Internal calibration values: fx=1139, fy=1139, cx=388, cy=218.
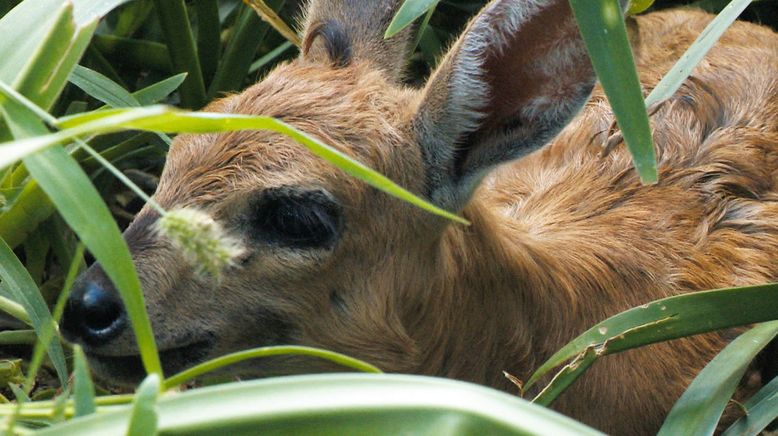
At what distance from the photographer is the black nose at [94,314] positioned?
2.96 metres

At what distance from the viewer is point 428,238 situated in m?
3.39

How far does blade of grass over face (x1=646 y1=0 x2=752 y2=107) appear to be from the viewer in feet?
11.1

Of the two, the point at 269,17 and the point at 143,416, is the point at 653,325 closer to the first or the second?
the point at 143,416

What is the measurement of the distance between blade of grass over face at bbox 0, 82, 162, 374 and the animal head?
0.75 m

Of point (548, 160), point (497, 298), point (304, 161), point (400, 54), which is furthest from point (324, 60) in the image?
point (548, 160)

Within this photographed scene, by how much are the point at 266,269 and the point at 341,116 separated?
0.50m

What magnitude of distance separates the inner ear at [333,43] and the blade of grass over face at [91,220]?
1494 millimetres

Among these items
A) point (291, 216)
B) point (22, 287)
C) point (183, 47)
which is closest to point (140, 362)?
point (22, 287)

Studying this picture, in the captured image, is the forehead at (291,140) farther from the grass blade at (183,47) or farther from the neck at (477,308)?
the grass blade at (183,47)

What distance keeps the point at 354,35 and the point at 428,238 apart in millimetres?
768

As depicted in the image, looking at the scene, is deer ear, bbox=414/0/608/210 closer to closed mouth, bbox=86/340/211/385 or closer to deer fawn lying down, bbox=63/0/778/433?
deer fawn lying down, bbox=63/0/778/433

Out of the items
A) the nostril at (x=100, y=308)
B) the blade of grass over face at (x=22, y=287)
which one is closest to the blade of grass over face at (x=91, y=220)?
the nostril at (x=100, y=308)

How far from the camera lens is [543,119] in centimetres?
327

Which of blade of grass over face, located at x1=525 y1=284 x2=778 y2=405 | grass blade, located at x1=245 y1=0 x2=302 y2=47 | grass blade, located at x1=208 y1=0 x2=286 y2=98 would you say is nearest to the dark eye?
blade of grass over face, located at x1=525 y1=284 x2=778 y2=405
